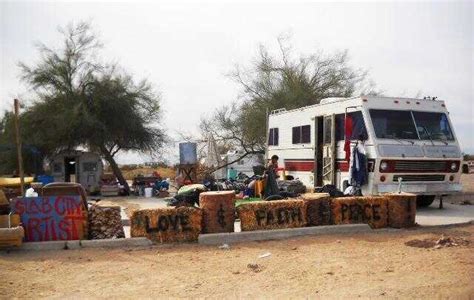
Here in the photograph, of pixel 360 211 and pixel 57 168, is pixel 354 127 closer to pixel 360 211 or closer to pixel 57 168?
pixel 360 211

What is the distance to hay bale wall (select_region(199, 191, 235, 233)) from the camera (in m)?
8.62

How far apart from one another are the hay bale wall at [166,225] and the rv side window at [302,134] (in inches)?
267

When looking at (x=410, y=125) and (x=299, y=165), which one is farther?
(x=299, y=165)

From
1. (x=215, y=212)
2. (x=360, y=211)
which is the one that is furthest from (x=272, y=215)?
(x=360, y=211)

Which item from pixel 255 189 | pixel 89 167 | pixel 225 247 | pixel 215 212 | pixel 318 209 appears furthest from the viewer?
pixel 89 167

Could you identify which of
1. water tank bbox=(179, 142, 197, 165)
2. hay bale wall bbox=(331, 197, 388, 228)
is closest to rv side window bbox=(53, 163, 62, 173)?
water tank bbox=(179, 142, 197, 165)

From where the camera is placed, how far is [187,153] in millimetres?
19531

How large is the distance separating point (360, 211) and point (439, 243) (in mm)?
1824

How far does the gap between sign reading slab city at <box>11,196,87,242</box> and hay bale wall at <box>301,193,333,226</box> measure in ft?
12.9

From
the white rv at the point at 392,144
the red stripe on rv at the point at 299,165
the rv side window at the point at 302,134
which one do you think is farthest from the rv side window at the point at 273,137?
the white rv at the point at 392,144

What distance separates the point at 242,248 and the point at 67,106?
52.6 feet

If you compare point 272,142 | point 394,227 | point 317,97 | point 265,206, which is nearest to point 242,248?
point 265,206

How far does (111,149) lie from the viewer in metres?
23.6

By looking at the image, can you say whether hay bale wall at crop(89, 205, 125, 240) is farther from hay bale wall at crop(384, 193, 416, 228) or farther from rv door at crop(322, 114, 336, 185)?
rv door at crop(322, 114, 336, 185)
